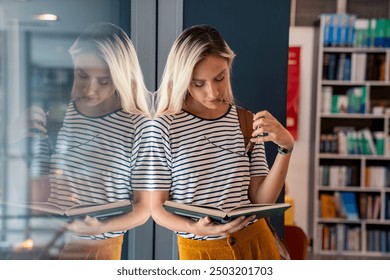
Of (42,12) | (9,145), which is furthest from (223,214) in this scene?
(42,12)

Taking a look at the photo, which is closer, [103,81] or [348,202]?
[103,81]

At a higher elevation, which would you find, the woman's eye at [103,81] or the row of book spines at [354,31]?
the row of book spines at [354,31]

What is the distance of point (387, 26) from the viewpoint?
2367 millimetres

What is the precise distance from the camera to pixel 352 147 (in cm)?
243

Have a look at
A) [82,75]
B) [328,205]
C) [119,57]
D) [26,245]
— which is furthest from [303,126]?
[26,245]

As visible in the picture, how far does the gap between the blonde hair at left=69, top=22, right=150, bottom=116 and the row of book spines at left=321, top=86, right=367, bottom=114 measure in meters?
0.78

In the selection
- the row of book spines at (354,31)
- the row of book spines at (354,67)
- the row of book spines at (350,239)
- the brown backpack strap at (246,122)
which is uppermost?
the row of book spines at (354,31)

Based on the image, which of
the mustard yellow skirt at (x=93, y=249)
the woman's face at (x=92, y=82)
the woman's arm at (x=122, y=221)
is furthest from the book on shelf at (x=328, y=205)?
the woman's face at (x=92, y=82)

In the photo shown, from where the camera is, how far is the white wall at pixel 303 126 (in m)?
2.38

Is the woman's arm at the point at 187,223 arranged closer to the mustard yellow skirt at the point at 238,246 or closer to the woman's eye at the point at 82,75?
the mustard yellow skirt at the point at 238,246

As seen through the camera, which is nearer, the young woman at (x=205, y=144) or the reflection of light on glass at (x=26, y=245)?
the young woman at (x=205, y=144)

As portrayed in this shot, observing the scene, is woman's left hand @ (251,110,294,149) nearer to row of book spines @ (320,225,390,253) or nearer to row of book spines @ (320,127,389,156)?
row of book spines @ (320,127,389,156)

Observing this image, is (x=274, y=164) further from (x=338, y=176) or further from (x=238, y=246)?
(x=238, y=246)

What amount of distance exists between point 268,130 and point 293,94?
7.8 inches
